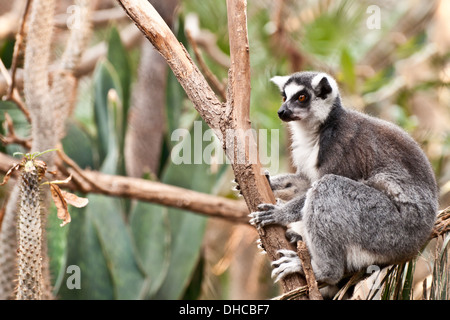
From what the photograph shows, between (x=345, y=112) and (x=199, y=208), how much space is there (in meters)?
2.48

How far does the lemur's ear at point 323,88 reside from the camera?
3.80 metres

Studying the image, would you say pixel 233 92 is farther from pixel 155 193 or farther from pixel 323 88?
pixel 155 193

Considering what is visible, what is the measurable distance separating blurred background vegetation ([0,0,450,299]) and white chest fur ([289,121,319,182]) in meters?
0.90

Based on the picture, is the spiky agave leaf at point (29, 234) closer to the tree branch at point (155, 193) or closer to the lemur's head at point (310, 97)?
the lemur's head at point (310, 97)

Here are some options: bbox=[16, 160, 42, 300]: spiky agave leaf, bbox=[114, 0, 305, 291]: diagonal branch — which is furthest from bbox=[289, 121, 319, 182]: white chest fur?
bbox=[16, 160, 42, 300]: spiky agave leaf

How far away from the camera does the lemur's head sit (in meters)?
3.77

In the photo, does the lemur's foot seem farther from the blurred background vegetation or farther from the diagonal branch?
the blurred background vegetation

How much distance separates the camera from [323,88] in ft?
12.5

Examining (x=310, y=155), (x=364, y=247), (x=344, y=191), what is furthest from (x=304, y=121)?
(x=364, y=247)

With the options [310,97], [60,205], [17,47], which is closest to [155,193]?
[17,47]

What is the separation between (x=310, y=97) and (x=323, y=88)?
4.9 inches
